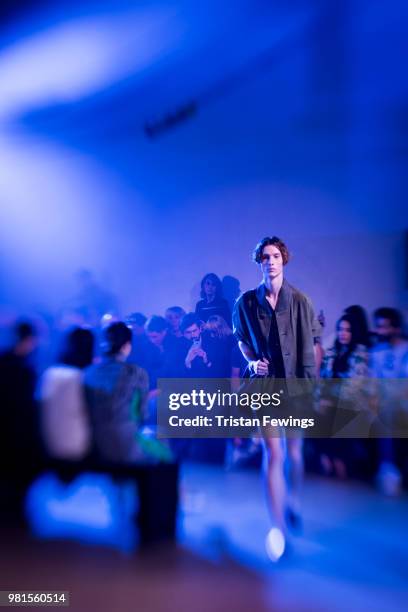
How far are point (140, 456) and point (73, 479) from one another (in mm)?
324

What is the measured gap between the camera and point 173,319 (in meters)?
2.35

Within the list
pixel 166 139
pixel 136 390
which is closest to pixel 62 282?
pixel 136 390

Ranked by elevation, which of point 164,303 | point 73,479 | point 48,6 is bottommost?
point 73,479

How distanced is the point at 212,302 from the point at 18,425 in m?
0.99

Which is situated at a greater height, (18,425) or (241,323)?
(241,323)

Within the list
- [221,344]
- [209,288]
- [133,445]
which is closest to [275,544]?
[133,445]

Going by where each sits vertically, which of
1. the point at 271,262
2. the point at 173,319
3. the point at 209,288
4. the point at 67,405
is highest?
the point at 271,262

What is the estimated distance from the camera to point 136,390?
228 cm

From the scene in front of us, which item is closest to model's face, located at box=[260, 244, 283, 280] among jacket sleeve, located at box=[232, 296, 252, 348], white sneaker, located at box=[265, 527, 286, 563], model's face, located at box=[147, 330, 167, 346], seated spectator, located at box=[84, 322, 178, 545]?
jacket sleeve, located at box=[232, 296, 252, 348]

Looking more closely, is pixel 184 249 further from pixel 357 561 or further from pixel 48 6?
pixel 357 561

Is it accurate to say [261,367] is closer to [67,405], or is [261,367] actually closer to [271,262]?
[271,262]

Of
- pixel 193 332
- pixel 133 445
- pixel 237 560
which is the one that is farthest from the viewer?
pixel 193 332

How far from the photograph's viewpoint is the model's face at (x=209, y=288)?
2326 millimetres

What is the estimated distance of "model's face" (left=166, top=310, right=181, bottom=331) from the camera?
235 centimetres
